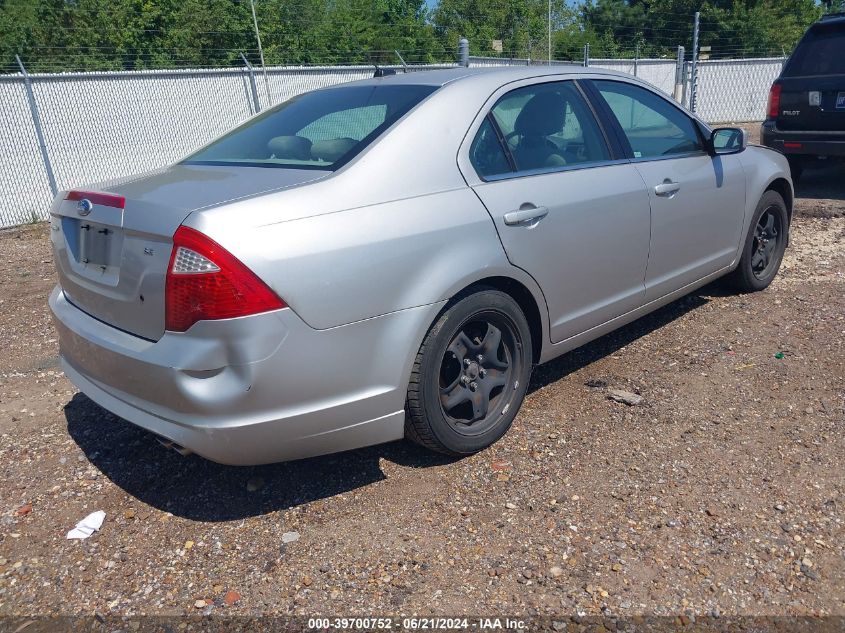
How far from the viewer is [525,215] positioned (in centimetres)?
321

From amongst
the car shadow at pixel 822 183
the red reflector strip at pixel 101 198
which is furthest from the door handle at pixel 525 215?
the car shadow at pixel 822 183

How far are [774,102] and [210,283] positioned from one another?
7.97m

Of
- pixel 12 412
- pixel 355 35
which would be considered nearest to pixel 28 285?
pixel 12 412

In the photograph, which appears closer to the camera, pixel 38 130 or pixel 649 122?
pixel 649 122

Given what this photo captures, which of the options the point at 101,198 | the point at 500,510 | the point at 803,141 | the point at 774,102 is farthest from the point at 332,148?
the point at 774,102

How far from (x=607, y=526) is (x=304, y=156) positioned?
1966 millimetres

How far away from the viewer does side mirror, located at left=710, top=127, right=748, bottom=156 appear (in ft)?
15.0

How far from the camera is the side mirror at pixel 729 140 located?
4.57 metres

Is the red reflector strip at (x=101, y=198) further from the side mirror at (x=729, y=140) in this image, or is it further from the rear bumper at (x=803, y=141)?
the rear bumper at (x=803, y=141)

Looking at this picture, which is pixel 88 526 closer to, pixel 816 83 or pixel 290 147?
pixel 290 147

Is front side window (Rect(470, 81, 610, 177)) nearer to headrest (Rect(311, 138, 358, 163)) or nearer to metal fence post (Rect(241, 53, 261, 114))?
headrest (Rect(311, 138, 358, 163))

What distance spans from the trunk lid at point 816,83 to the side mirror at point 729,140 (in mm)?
4014

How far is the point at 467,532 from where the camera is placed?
2785 mm

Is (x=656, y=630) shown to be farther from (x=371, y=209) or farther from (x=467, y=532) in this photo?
(x=371, y=209)
